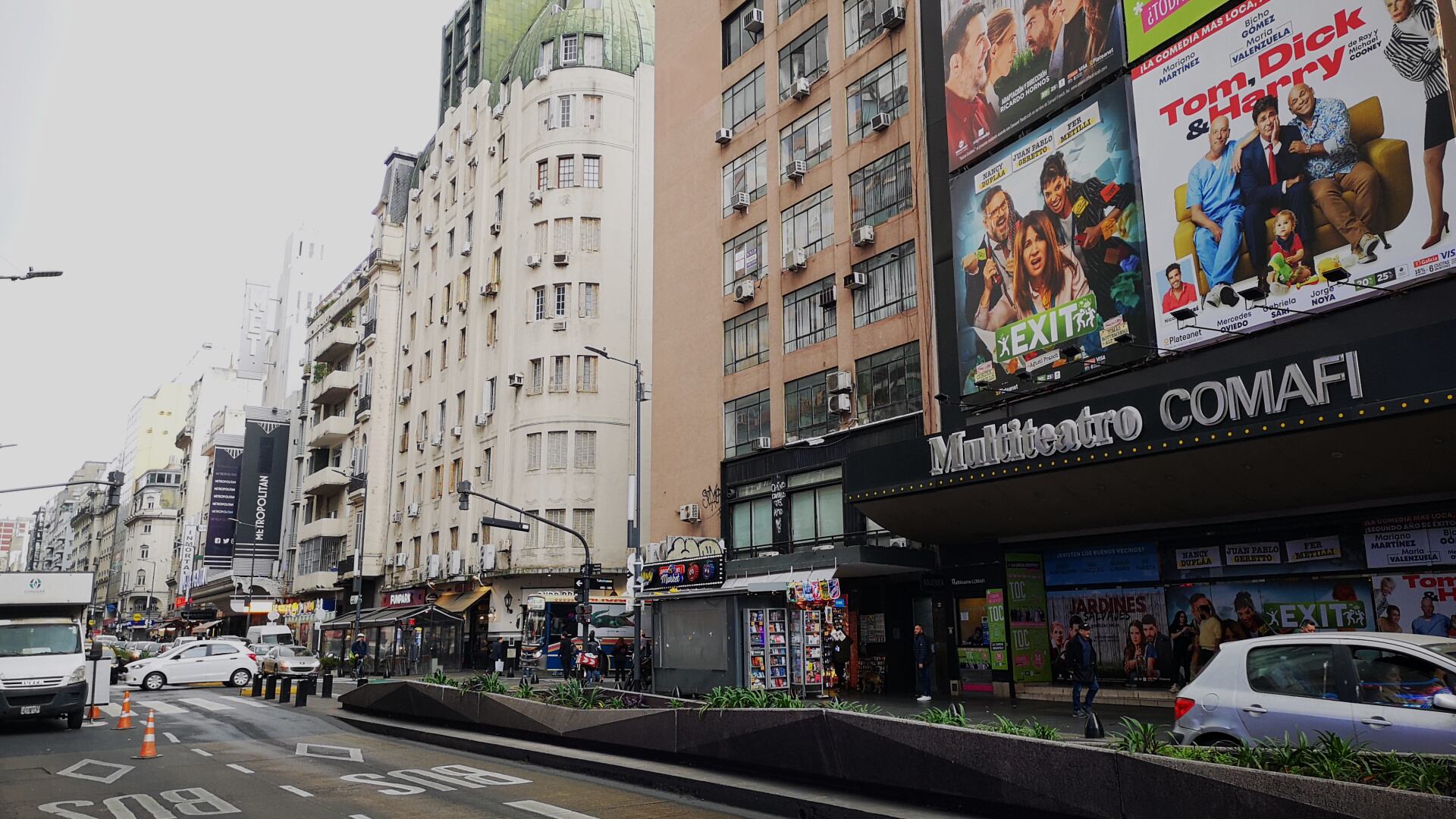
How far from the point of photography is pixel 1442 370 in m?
14.3

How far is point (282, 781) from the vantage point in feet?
43.8

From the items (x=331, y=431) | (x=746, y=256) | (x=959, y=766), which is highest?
(x=331, y=431)

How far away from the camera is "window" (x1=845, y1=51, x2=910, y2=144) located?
29172 mm

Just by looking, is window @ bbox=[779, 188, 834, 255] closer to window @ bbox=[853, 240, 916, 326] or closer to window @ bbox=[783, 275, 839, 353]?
window @ bbox=[783, 275, 839, 353]

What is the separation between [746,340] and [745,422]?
9.00 feet

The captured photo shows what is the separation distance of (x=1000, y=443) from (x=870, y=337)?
28.2 feet

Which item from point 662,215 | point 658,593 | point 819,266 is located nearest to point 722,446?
point 819,266

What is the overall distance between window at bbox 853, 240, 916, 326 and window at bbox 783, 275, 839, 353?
1.07 m

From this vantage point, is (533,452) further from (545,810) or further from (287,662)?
(545,810)

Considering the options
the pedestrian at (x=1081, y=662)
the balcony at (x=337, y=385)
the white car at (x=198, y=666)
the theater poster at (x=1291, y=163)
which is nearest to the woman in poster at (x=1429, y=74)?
the theater poster at (x=1291, y=163)

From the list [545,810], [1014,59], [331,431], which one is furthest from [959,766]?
[331,431]

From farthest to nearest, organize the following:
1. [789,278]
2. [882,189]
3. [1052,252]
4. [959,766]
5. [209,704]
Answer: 1. [789,278]
2. [882,189]
3. [209,704]
4. [1052,252]
5. [959,766]

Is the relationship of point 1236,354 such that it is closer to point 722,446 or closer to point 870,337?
point 870,337

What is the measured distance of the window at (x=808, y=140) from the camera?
3216 cm
